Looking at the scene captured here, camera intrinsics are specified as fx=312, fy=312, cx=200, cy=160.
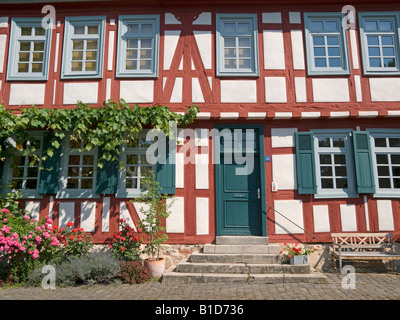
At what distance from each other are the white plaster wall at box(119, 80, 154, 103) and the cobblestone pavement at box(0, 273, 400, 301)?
12.8 feet

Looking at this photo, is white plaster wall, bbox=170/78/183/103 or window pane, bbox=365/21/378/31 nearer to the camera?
white plaster wall, bbox=170/78/183/103

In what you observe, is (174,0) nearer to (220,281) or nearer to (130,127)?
(130,127)

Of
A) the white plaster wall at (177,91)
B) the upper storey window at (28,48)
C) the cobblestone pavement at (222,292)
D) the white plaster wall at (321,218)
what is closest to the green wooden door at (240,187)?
the white plaster wall at (321,218)

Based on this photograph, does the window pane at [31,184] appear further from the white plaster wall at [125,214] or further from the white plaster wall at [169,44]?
the white plaster wall at [169,44]

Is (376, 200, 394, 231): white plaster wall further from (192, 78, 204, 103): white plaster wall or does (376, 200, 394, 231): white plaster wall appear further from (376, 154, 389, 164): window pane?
(192, 78, 204, 103): white plaster wall

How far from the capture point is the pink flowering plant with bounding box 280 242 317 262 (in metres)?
5.91

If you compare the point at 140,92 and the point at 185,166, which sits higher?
the point at 140,92

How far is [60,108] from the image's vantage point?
6.99 m

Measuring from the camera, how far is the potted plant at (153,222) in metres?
5.98

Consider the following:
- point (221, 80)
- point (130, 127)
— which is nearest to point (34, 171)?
point (130, 127)

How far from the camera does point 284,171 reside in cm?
683

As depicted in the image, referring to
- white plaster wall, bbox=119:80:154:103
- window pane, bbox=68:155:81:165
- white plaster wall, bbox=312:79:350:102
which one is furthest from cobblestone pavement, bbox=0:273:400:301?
white plaster wall, bbox=119:80:154:103
